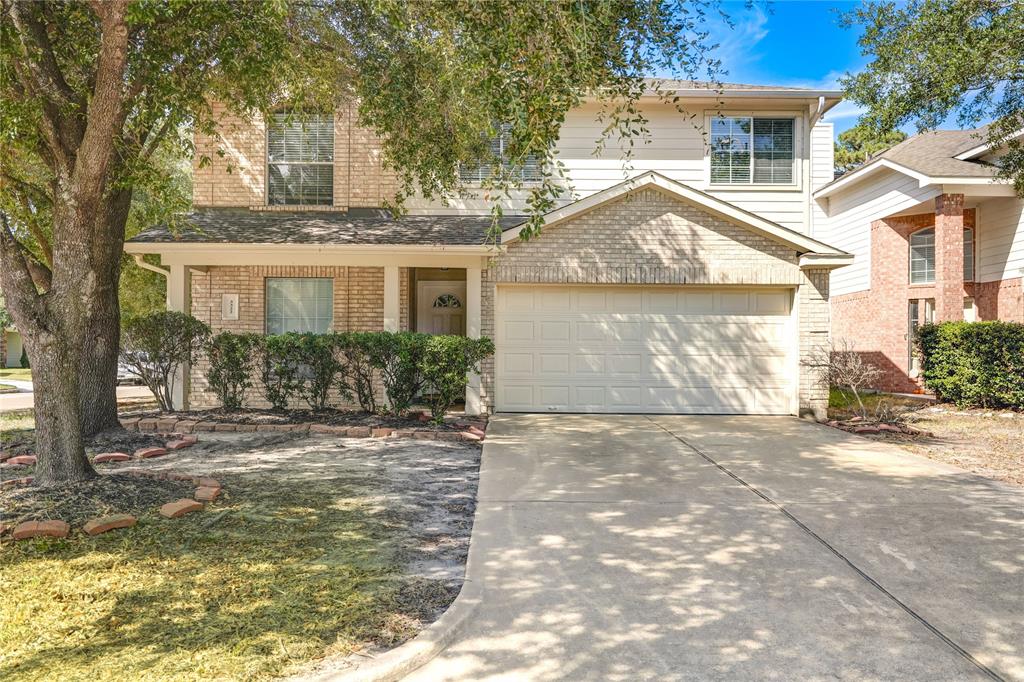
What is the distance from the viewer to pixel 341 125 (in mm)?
12258

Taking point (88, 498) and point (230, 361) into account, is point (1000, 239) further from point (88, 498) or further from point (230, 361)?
point (88, 498)

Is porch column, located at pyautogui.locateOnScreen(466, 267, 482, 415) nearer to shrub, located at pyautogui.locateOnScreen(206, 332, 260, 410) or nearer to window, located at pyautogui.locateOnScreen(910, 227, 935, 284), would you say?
shrub, located at pyautogui.locateOnScreen(206, 332, 260, 410)

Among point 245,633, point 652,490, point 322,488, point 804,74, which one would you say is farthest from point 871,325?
point 245,633

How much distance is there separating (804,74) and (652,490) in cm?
980

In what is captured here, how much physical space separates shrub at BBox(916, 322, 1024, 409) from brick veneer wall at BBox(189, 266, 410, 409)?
11.0 m

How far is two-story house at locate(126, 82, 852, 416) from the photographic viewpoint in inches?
432

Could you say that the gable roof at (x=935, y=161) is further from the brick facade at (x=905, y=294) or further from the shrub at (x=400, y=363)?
the shrub at (x=400, y=363)

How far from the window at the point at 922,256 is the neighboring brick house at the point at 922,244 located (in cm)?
2

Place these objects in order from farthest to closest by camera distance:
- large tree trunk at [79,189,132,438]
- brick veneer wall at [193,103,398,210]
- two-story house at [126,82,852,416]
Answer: brick veneer wall at [193,103,398,210] < two-story house at [126,82,852,416] < large tree trunk at [79,189,132,438]

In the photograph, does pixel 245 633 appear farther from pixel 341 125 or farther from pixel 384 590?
pixel 341 125

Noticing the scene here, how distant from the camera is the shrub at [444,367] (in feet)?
30.8

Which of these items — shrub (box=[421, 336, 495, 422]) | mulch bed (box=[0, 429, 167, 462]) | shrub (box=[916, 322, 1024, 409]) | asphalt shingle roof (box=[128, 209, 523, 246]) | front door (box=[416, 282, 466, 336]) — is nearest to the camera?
mulch bed (box=[0, 429, 167, 462])

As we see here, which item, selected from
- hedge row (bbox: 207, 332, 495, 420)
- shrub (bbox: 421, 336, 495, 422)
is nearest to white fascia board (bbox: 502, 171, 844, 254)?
shrub (bbox: 421, 336, 495, 422)

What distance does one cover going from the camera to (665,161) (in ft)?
→ 42.4
